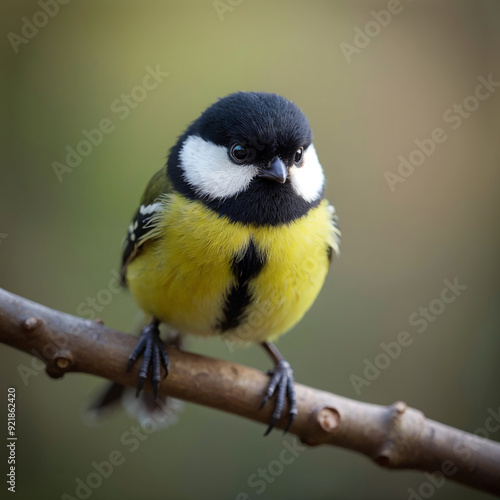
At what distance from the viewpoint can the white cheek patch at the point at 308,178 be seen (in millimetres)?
2088

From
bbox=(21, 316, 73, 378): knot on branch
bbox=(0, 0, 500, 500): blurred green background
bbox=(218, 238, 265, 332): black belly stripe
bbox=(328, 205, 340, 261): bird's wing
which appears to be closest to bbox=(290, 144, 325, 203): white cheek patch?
bbox=(328, 205, 340, 261): bird's wing

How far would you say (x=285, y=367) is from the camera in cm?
226

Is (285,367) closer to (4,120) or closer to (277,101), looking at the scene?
(277,101)

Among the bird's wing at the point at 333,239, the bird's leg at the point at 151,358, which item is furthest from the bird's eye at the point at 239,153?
the bird's leg at the point at 151,358

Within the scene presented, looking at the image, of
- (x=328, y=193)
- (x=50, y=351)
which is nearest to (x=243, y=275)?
(x=50, y=351)

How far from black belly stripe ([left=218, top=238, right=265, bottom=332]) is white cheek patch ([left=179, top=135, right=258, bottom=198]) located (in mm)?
210

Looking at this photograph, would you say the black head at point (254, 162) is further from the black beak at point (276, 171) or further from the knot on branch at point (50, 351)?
the knot on branch at point (50, 351)

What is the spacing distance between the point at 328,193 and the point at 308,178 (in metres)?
1.66

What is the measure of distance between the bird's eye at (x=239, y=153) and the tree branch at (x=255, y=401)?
76 cm

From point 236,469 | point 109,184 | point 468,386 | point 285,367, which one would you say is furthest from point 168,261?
point 468,386

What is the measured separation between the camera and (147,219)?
2.19 m

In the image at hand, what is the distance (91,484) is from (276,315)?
195 centimetres

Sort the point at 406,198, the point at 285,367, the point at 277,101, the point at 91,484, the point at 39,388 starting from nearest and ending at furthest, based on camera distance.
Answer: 1. the point at 277,101
2. the point at 285,367
3. the point at 91,484
4. the point at 39,388
5. the point at 406,198

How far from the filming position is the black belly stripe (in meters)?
2.00
